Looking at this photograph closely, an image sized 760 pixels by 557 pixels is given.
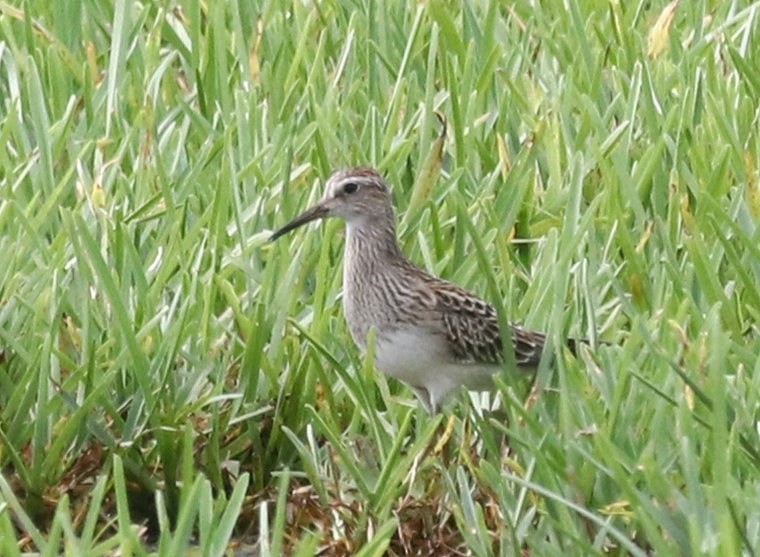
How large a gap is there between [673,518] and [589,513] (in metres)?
0.16

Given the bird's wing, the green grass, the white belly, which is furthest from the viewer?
the bird's wing

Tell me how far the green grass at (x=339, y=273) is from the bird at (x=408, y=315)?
Answer: 0.08m

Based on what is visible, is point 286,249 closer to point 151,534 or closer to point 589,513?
point 151,534

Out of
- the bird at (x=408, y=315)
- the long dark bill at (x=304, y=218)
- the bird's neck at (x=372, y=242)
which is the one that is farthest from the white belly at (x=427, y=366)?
the long dark bill at (x=304, y=218)

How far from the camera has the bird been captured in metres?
4.82

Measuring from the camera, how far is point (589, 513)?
3898 mm

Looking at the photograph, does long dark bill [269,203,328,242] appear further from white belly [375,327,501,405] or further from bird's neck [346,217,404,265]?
white belly [375,327,501,405]

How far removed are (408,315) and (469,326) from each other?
0.15m

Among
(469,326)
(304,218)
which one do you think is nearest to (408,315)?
(469,326)

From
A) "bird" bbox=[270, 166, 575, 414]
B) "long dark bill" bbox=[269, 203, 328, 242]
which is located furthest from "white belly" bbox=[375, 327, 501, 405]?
"long dark bill" bbox=[269, 203, 328, 242]

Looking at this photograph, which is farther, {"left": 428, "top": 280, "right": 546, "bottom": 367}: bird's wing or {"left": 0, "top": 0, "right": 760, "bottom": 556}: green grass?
{"left": 428, "top": 280, "right": 546, "bottom": 367}: bird's wing

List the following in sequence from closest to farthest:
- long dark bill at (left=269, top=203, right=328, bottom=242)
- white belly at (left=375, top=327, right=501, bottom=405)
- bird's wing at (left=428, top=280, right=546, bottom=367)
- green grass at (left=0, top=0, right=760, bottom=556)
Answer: green grass at (left=0, top=0, right=760, bottom=556)
white belly at (left=375, top=327, right=501, bottom=405)
bird's wing at (left=428, top=280, right=546, bottom=367)
long dark bill at (left=269, top=203, right=328, bottom=242)

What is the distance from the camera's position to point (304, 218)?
5051mm

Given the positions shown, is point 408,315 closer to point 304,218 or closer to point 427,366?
point 427,366
